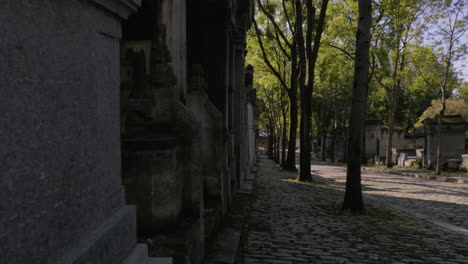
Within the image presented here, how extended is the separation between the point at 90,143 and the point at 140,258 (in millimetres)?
922

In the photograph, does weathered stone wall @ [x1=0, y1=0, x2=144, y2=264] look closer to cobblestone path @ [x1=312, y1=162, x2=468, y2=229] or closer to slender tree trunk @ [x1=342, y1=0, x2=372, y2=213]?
slender tree trunk @ [x1=342, y1=0, x2=372, y2=213]

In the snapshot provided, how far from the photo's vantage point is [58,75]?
1409mm

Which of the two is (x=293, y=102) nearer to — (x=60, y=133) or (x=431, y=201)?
(x=431, y=201)

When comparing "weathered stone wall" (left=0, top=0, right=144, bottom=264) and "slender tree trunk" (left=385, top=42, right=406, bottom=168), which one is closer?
"weathered stone wall" (left=0, top=0, right=144, bottom=264)

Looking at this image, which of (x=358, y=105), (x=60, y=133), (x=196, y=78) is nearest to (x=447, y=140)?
(x=358, y=105)

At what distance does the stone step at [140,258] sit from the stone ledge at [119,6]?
1.44 meters

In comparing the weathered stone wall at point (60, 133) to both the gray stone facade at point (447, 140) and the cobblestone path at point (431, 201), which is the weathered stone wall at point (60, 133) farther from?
the gray stone facade at point (447, 140)

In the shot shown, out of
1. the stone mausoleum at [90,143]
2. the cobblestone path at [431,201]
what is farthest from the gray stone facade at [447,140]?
the stone mausoleum at [90,143]

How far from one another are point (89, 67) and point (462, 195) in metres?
13.9

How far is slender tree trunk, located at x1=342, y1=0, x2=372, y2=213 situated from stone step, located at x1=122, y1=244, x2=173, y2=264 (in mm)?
7030

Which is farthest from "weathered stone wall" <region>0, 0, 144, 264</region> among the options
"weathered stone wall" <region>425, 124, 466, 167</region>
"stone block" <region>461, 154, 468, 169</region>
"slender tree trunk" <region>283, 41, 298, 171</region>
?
"weathered stone wall" <region>425, 124, 466, 167</region>

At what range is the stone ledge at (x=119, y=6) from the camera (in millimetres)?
1770

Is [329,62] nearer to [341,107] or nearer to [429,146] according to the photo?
[429,146]

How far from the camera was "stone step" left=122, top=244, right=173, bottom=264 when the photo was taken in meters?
2.07
